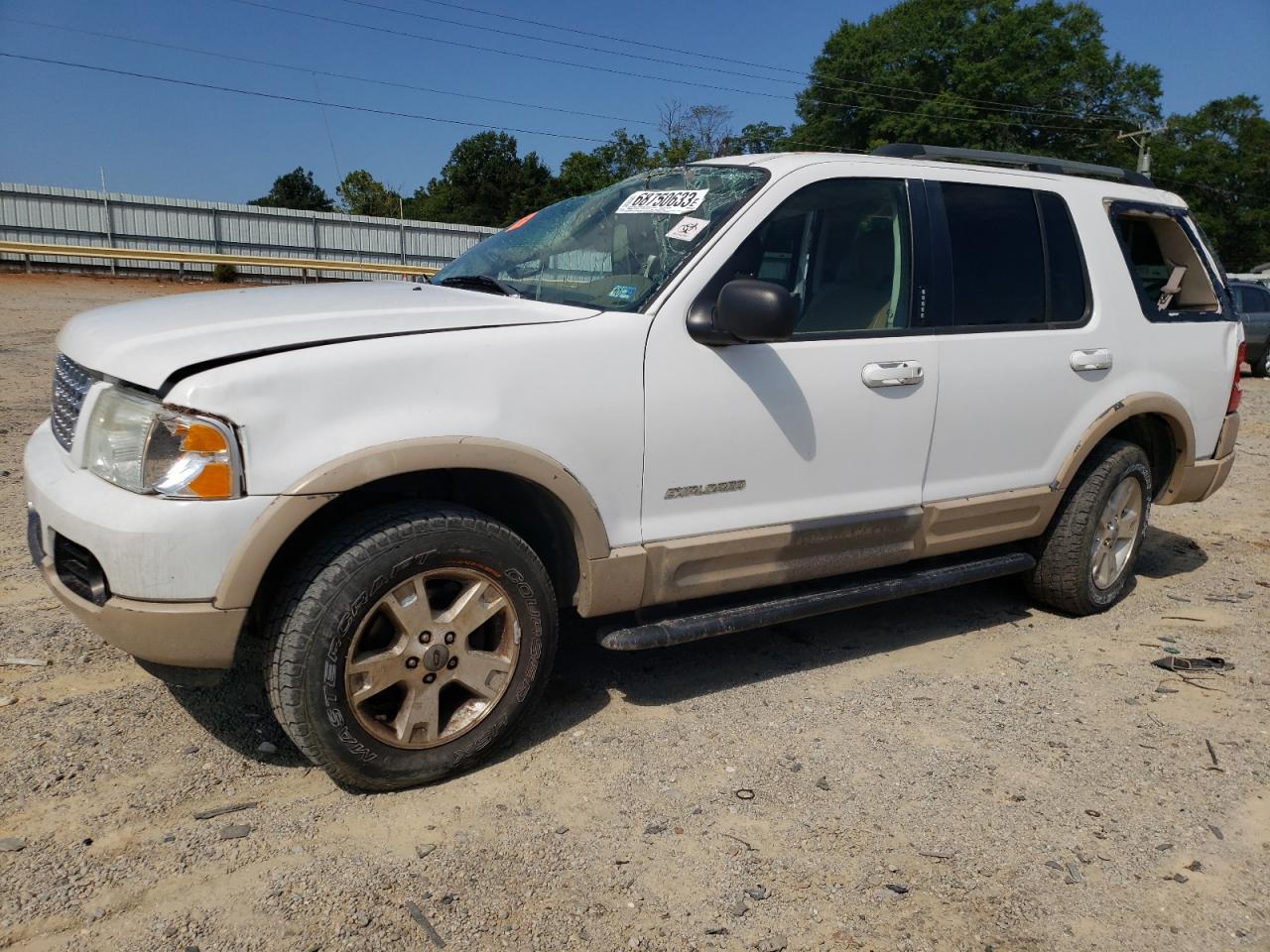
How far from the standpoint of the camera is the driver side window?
362 cm

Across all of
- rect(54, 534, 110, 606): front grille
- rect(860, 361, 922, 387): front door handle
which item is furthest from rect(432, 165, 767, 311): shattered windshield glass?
rect(54, 534, 110, 606): front grille

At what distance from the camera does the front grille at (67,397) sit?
2920 millimetres

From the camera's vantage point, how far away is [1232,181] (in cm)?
6203

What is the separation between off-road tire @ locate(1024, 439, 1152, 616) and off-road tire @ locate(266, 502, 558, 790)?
9.19ft

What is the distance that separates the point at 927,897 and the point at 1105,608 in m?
2.86

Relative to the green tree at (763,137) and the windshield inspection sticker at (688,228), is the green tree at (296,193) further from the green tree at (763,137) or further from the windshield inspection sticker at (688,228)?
the windshield inspection sticker at (688,228)

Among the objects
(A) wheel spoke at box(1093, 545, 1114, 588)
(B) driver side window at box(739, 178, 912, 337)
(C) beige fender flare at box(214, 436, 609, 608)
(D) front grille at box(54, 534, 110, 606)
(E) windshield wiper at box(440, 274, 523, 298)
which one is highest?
(B) driver side window at box(739, 178, 912, 337)

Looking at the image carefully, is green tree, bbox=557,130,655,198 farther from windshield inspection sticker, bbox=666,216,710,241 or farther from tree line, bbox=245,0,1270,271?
windshield inspection sticker, bbox=666,216,710,241

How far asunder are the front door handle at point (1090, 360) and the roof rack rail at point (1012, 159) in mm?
847

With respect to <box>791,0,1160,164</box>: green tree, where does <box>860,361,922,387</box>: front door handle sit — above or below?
below

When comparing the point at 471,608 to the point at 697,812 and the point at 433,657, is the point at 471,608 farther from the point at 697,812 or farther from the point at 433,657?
the point at 697,812

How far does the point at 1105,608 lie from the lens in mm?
4969

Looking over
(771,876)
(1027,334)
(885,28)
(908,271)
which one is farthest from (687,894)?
(885,28)

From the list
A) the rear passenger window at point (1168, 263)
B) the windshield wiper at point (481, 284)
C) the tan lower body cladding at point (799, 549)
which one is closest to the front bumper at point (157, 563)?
the tan lower body cladding at point (799, 549)
